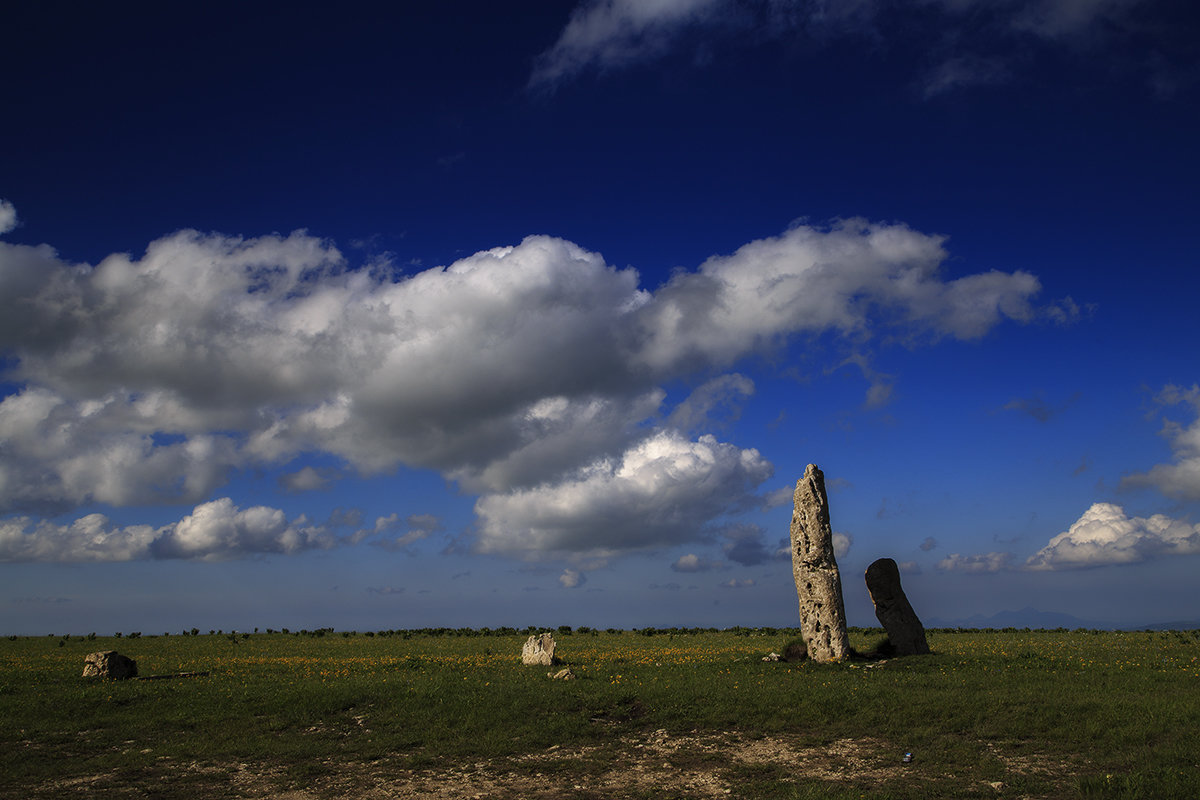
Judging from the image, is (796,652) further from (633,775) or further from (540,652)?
(633,775)

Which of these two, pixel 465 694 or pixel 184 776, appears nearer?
pixel 184 776

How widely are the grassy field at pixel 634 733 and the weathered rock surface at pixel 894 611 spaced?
60.0 inches

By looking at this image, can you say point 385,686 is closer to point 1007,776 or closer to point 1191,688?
point 1007,776

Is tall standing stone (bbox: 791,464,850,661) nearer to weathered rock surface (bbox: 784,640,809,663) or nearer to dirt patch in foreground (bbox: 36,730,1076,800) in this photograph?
weathered rock surface (bbox: 784,640,809,663)

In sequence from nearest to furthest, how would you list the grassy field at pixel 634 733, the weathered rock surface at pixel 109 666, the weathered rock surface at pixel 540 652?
the grassy field at pixel 634 733
the weathered rock surface at pixel 109 666
the weathered rock surface at pixel 540 652

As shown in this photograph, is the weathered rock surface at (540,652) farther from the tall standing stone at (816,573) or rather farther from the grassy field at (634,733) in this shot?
the tall standing stone at (816,573)

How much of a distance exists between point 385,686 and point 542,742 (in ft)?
20.5

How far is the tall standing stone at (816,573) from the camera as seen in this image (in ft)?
79.1

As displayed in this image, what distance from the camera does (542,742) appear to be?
15.5m

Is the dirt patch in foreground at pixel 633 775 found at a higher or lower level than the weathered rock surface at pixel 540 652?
lower

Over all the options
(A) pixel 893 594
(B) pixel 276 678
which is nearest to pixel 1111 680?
(A) pixel 893 594

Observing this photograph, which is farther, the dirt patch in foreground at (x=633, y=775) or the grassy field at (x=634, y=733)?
the grassy field at (x=634, y=733)

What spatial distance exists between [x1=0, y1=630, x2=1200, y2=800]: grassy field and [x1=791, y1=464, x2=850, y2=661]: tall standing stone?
1491 mm

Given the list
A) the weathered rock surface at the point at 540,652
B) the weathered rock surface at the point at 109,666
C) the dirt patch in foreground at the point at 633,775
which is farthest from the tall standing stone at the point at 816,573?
the weathered rock surface at the point at 109,666
